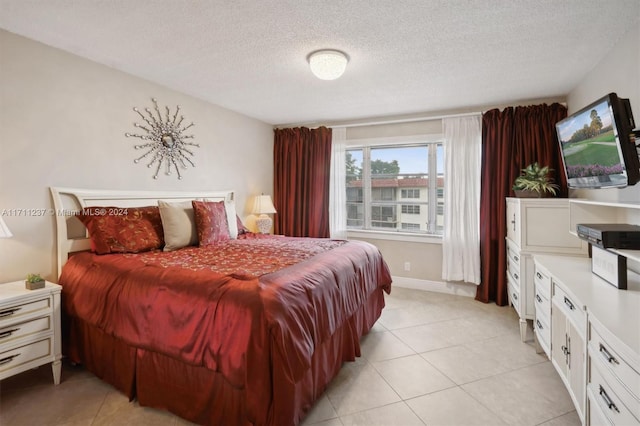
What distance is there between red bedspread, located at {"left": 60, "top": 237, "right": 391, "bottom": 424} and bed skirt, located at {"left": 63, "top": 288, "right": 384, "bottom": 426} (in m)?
0.06

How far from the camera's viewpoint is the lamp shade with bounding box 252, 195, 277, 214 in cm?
436

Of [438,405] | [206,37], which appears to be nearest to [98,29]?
[206,37]

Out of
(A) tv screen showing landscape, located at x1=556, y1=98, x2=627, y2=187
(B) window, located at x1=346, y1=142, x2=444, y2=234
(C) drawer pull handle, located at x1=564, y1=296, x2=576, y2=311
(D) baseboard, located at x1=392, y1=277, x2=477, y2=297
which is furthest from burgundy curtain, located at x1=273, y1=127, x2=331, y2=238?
(C) drawer pull handle, located at x1=564, y1=296, x2=576, y2=311

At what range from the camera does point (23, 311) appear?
1.95 metres

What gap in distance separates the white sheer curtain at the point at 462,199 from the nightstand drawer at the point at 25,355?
3961 mm

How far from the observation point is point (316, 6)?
184 cm

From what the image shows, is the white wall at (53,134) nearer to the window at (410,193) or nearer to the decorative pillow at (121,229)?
the decorative pillow at (121,229)

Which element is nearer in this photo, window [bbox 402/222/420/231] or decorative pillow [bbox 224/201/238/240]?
decorative pillow [bbox 224/201/238/240]

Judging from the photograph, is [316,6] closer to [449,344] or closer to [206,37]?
[206,37]

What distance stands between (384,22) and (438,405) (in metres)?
2.44

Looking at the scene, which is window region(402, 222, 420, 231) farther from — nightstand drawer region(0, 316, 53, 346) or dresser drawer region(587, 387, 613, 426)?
nightstand drawer region(0, 316, 53, 346)

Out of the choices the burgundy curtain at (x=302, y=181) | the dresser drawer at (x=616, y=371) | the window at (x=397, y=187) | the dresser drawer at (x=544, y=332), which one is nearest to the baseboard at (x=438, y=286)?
the window at (x=397, y=187)

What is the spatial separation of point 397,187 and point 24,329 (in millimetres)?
4057

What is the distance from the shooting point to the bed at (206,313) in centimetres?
151
